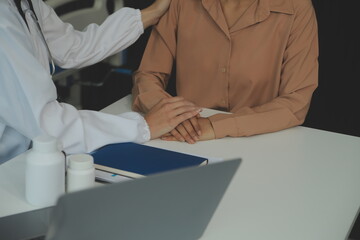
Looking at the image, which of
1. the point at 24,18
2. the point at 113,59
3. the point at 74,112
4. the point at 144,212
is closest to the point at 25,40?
the point at 24,18

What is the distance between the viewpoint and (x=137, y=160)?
1334 millimetres

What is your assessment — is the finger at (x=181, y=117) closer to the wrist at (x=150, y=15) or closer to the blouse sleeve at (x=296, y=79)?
the blouse sleeve at (x=296, y=79)

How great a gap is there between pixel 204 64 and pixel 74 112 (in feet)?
2.27

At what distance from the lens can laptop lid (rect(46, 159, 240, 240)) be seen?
0.74m

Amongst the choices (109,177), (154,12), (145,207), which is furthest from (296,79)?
(145,207)

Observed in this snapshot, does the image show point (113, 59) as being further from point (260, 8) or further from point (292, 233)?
point (292, 233)

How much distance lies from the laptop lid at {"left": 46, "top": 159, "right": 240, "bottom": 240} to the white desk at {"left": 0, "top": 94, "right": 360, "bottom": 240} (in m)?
0.16

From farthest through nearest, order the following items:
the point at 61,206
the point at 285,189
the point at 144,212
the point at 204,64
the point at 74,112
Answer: the point at 204,64 → the point at 74,112 → the point at 285,189 → the point at 144,212 → the point at 61,206

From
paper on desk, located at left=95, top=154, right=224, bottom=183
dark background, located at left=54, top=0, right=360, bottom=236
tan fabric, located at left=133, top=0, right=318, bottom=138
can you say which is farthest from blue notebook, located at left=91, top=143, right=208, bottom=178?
dark background, located at left=54, top=0, right=360, bottom=236

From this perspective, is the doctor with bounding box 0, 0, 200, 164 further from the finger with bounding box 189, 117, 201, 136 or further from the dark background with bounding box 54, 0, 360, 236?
the dark background with bounding box 54, 0, 360, 236

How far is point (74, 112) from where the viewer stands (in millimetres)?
1403

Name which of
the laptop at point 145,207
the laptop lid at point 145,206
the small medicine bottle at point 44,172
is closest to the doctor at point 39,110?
the small medicine bottle at point 44,172

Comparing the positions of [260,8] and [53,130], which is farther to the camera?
[260,8]

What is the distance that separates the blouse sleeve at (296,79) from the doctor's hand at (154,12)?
1.58 feet
